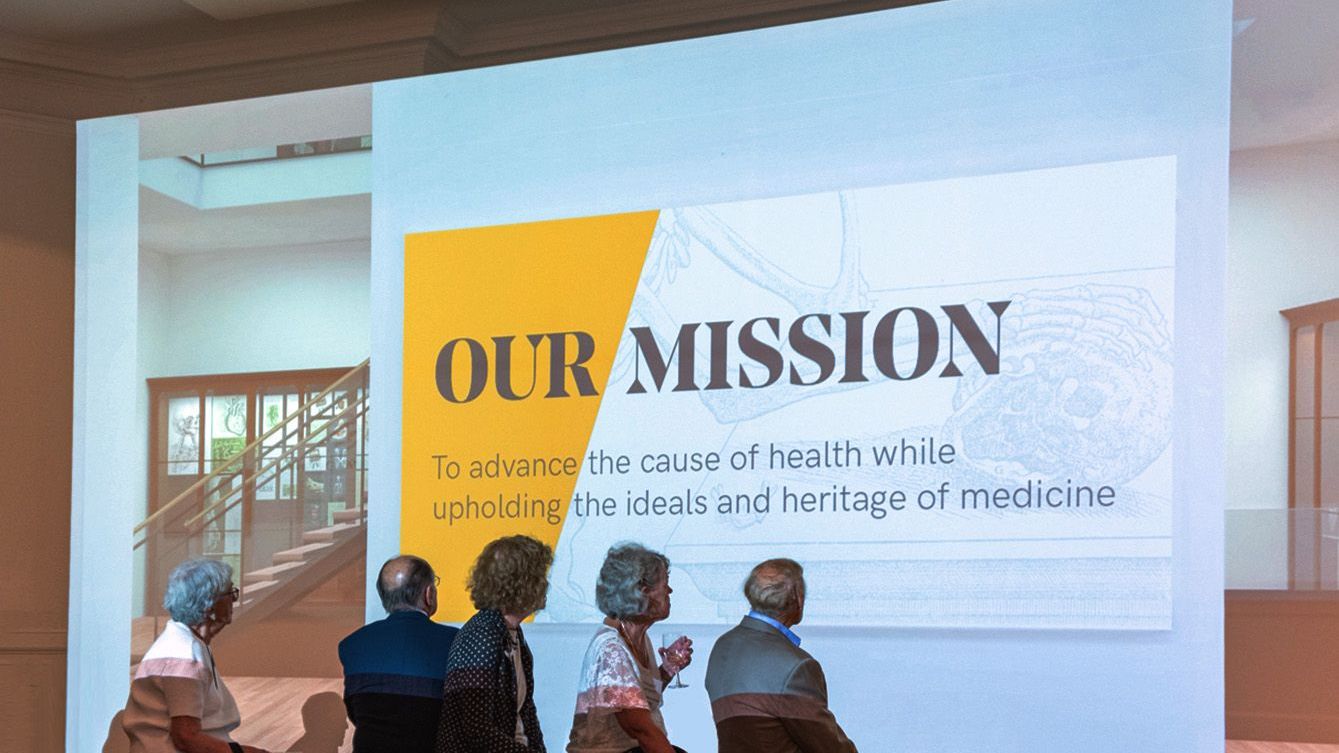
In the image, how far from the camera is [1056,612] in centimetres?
383

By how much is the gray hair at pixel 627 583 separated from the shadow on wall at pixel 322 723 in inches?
84.7

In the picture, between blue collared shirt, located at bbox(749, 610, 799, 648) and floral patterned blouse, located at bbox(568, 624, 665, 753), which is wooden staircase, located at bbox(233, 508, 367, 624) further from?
blue collared shirt, located at bbox(749, 610, 799, 648)

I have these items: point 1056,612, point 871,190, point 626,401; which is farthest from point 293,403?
point 1056,612

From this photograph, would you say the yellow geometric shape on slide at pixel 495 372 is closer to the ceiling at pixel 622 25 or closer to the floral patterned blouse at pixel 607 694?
the ceiling at pixel 622 25

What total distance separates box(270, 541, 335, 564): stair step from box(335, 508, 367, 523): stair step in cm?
13

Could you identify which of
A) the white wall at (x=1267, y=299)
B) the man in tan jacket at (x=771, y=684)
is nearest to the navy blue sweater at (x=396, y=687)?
the man in tan jacket at (x=771, y=684)

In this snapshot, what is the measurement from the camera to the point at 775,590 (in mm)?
2734

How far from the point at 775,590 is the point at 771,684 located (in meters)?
A: 0.21

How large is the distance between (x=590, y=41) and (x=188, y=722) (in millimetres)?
3125

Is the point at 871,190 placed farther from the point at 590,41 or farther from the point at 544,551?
the point at 544,551

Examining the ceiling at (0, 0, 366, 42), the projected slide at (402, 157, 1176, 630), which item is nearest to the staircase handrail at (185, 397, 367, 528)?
the projected slide at (402, 157, 1176, 630)

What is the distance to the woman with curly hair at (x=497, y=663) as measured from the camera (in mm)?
2605

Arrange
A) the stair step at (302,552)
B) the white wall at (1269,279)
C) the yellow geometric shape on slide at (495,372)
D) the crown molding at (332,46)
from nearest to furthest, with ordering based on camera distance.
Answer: the yellow geometric shape on slide at (495,372) → the crown molding at (332,46) → the stair step at (302,552) → the white wall at (1269,279)

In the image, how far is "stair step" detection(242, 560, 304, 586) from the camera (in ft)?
18.6
